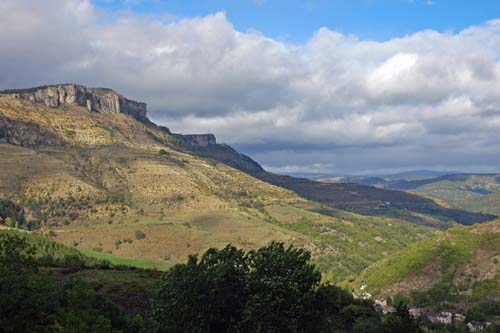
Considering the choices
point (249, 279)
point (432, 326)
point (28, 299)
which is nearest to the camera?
point (28, 299)

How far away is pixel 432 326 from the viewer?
143 metres

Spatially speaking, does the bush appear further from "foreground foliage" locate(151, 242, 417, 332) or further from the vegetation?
the vegetation

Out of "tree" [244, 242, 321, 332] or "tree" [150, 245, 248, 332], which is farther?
"tree" [150, 245, 248, 332]

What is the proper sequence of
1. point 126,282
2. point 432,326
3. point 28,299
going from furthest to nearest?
point 432,326
point 126,282
point 28,299

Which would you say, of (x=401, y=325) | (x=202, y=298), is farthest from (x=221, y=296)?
(x=401, y=325)

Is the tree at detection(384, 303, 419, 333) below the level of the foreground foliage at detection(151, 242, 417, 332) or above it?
below

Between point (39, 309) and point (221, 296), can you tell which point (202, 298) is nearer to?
point (221, 296)

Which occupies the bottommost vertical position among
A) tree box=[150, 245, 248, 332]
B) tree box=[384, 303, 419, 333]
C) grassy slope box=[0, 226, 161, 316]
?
grassy slope box=[0, 226, 161, 316]

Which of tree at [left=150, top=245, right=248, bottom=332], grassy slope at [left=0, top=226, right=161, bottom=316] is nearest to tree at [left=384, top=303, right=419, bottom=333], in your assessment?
tree at [left=150, top=245, right=248, bottom=332]

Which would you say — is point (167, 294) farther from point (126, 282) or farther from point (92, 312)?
point (126, 282)

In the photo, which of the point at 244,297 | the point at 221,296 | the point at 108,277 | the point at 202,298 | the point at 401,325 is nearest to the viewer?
the point at 202,298

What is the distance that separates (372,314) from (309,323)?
68.6 metres

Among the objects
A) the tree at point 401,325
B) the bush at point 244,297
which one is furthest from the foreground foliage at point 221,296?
the tree at point 401,325

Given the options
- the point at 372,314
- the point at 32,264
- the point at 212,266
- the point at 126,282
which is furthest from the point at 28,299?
the point at 372,314
